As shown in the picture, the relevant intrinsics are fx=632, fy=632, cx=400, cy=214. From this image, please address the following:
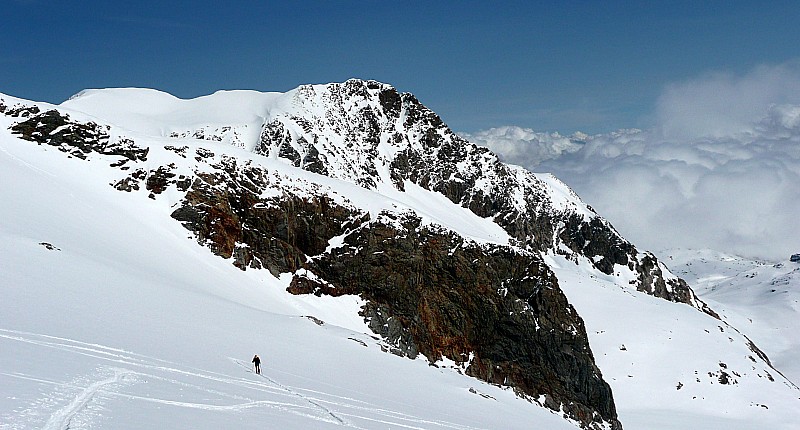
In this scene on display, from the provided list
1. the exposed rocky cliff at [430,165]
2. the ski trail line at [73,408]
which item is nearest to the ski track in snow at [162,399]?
the ski trail line at [73,408]

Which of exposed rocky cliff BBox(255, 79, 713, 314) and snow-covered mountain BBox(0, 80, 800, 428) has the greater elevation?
exposed rocky cliff BBox(255, 79, 713, 314)

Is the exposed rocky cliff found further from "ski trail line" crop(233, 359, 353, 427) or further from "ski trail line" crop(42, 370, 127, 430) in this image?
"ski trail line" crop(42, 370, 127, 430)

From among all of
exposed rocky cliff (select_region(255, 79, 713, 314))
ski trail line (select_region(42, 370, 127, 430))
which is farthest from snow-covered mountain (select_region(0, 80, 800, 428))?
exposed rocky cliff (select_region(255, 79, 713, 314))

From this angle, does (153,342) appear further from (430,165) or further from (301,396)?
(430,165)

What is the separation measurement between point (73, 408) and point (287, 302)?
122ft

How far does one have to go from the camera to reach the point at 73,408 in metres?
12.7

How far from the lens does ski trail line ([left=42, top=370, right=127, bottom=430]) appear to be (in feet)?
38.1

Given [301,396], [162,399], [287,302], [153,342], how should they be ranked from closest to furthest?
[162,399]
[301,396]
[153,342]
[287,302]

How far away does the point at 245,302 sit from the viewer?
1662 inches

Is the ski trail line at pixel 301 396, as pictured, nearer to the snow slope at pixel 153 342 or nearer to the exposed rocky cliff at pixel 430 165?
the snow slope at pixel 153 342

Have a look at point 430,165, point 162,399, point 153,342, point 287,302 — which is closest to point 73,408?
point 162,399

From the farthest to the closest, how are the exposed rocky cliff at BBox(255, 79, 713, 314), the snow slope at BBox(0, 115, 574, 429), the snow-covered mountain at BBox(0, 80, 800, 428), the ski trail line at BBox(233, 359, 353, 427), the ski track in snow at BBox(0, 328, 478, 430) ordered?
the exposed rocky cliff at BBox(255, 79, 713, 314) → the snow-covered mountain at BBox(0, 80, 800, 428) → the ski trail line at BBox(233, 359, 353, 427) → the snow slope at BBox(0, 115, 574, 429) → the ski track in snow at BBox(0, 328, 478, 430)

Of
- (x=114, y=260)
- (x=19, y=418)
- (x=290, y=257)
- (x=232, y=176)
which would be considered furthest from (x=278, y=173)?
(x=19, y=418)

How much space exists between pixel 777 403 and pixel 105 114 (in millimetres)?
102383
